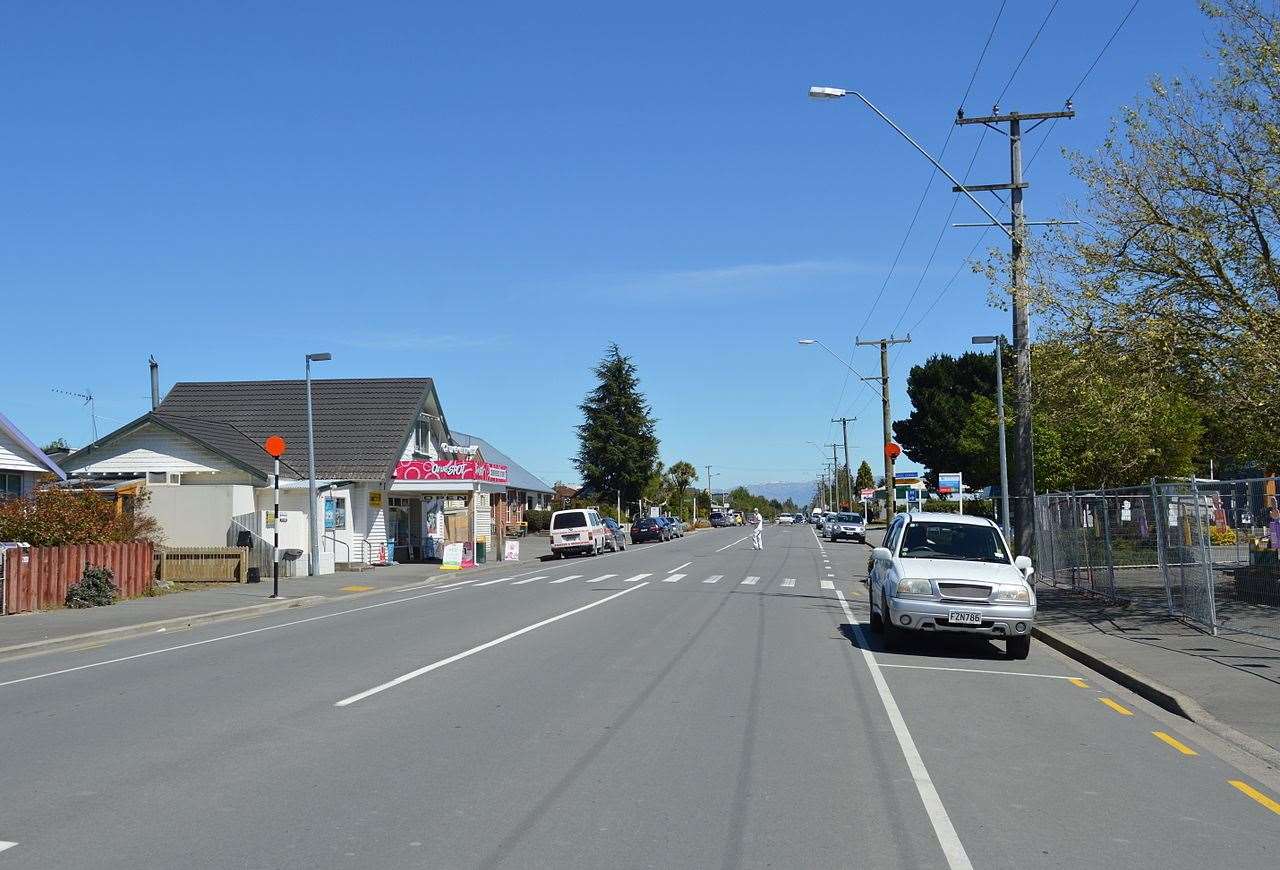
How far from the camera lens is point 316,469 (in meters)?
40.8

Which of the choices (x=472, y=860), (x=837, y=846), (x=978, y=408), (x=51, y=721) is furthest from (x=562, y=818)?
(x=978, y=408)

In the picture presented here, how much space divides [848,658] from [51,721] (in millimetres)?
8578

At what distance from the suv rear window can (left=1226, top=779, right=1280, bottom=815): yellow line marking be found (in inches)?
1500

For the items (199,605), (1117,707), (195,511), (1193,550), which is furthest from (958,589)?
(195,511)

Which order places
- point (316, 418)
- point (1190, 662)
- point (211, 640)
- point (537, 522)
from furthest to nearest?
point (537, 522) < point (316, 418) < point (211, 640) < point (1190, 662)

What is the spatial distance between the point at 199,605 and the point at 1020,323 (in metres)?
16.5

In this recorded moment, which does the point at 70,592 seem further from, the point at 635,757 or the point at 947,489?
the point at 947,489

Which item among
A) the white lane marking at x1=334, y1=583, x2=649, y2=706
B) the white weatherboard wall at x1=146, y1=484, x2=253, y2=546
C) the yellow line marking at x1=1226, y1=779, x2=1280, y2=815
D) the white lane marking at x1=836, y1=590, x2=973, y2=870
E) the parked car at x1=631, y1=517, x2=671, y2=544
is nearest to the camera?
the white lane marking at x1=836, y1=590, x2=973, y2=870

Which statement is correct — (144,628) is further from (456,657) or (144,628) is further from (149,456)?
(149,456)

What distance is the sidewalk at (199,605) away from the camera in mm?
17859

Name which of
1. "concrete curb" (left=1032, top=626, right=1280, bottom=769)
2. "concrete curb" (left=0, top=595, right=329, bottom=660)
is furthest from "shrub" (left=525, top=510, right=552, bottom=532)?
"concrete curb" (left=1032, top=626, right=1280, bottom=769)

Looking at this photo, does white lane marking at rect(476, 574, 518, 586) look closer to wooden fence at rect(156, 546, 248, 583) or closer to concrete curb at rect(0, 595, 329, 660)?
concrete curb at rect(0, 595, 329, 660)

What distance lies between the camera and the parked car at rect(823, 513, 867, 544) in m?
62.4

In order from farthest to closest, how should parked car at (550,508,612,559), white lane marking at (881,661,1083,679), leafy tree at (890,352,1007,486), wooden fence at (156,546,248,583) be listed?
leafy tree at (890,352,1007,486)
parked car at (550,508,612,559)
wooden fence at (156,546,248,583)
white lane marking at (881,661,1083,679)
